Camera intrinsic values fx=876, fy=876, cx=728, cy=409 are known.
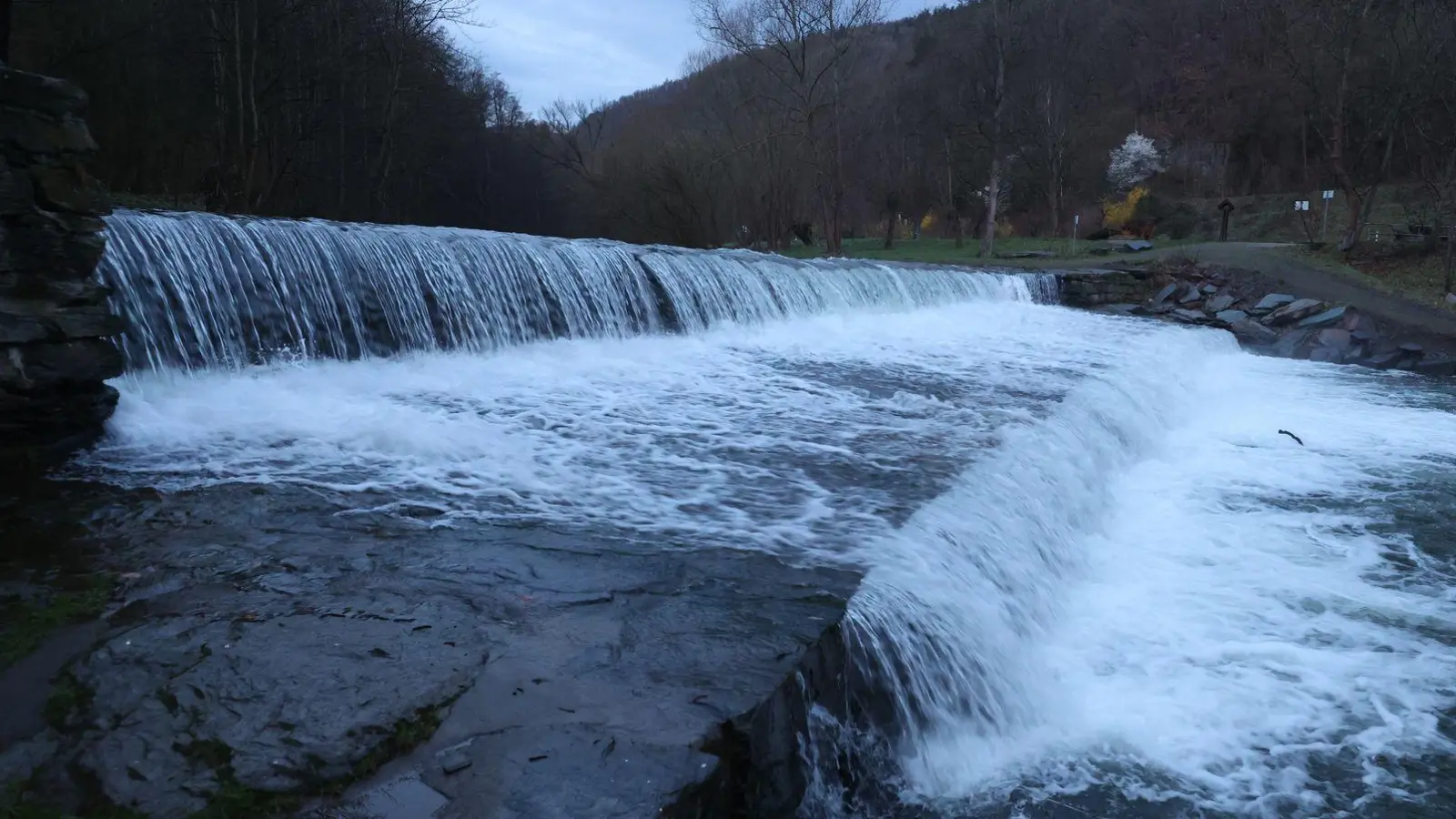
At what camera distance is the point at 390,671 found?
263 centimetres

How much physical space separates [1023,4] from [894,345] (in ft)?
105

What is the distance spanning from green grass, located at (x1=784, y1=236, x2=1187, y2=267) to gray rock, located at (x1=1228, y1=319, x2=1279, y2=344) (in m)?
7.50

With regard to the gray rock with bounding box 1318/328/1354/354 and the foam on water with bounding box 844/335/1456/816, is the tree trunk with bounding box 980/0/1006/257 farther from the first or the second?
the foam on water with bounding box 844/335/1456/816

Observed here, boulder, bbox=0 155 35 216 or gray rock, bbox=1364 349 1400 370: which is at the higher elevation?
boulder, bbox=0 155 35 216

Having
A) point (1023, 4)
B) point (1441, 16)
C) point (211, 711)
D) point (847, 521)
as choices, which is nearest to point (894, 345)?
point (847, 521)

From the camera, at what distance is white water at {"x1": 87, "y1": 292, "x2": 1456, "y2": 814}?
3367 millimetres

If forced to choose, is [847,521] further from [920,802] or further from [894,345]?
[894,345]

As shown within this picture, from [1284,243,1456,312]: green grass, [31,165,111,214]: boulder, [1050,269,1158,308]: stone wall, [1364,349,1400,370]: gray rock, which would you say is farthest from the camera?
[1050,269,1158,308]: stone wall

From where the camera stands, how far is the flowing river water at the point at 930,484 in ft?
10.8

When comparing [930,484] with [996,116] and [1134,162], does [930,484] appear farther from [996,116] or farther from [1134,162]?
[1134,162]

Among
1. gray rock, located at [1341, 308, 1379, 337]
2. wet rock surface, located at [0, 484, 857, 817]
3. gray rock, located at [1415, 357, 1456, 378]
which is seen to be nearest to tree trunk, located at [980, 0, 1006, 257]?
gray rock, located at [1341, 308, 1379, 337]

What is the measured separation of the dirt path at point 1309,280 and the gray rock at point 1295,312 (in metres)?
0.52

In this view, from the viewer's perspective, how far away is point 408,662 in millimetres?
2701

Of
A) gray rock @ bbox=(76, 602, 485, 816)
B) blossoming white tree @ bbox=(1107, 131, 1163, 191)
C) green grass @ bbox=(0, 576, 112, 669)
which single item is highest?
blossoming white tree @ bbox=(1107, 131, 1163, 191)
